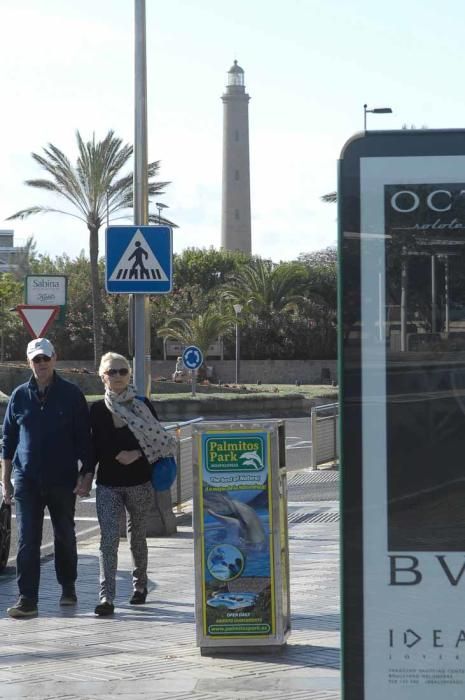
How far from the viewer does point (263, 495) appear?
7125mm

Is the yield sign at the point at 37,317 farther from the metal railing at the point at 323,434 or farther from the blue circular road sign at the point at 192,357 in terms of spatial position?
the blue circular road sign at the point at 192,357

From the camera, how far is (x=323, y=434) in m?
20.3

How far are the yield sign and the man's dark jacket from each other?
8119mm

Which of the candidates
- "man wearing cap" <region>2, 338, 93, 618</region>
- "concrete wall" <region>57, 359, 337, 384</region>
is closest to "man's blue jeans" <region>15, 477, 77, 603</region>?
"man wearing cap" <region>2, 338, 93, 618</region>

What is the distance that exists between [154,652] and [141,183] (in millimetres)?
6788

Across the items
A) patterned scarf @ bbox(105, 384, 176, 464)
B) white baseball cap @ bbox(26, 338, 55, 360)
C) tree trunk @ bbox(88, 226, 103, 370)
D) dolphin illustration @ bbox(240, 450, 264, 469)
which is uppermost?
tree trunk @ bbox(88, 226, 103, 370)

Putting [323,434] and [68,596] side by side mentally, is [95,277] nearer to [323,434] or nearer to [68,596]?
[323,434]

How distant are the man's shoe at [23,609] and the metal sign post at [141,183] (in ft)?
14.5

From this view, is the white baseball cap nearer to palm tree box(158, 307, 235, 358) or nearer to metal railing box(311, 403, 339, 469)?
metal railing box(311, 403, 339, 469)

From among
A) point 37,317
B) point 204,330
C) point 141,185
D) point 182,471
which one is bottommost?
point 182,471

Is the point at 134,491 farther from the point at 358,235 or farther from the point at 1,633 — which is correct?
the point at 358,235

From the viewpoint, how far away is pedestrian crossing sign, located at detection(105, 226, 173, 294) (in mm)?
12047

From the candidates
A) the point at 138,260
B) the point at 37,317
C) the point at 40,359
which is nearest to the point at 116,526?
the point at 40,359

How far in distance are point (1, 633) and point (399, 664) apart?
425 cm
